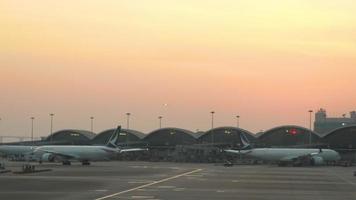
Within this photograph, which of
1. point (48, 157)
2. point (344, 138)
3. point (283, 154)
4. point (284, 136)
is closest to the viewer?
point (48, 157)

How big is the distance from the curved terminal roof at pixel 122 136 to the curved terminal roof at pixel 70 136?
448 centimetres

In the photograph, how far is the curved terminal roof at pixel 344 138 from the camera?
473 ft

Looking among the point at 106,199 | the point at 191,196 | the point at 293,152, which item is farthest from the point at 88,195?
the point at 293,152

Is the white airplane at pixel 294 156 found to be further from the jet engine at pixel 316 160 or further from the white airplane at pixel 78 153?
the white airplane at pixel 78 153

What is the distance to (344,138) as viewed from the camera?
5704 inches

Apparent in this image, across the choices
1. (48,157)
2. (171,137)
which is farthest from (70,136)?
(48,157)

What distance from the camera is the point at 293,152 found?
117 m

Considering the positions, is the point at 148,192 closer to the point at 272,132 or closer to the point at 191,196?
the point at 191,196

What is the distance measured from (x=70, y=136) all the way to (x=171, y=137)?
3003 cm

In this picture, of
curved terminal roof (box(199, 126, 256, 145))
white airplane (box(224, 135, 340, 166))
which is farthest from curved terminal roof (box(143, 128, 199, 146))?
white airplane (box(224, 135, 340, 166))

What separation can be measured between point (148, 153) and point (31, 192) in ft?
364

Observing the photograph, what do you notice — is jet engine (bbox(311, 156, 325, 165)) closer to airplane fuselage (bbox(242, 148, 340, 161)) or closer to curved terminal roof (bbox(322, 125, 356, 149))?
airplane fuselage (bbox(242, 148, 340, 161))

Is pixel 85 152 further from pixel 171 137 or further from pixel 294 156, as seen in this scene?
pixel 171 137

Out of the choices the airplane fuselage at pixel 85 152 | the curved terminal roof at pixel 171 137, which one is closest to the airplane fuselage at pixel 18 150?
the airplane fuselage at pixel 85 152
